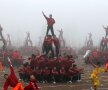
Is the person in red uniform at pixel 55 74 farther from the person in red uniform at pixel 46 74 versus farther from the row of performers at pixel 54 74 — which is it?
the person in red uniform at pixel 46 74

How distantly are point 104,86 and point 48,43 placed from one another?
4855 millimetres

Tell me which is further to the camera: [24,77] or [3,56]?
[3,56]

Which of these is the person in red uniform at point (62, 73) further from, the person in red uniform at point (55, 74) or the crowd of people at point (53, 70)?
the person in red uniform at point (55, 74)

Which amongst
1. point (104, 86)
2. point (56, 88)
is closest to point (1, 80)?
point (56, 88)

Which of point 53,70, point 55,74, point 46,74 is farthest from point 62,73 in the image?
point 46,74

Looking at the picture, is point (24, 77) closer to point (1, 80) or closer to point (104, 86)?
point (1, 80)

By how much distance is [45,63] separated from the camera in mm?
24641

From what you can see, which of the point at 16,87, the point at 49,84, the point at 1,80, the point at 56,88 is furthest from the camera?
the point at 1,80

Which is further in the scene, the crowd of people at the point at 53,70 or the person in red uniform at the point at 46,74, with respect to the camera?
the crowd of people at the point at 53,70

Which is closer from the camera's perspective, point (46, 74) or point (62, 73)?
point (46, 74)

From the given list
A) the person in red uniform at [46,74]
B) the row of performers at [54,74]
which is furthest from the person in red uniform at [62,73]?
the person in red uniform at [46,74]

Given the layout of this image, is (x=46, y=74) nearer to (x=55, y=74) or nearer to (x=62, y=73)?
(x=55, y=74)

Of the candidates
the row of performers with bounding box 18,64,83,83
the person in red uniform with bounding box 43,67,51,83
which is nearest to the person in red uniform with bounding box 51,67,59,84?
the row of performers with bounding box 18,64,83,83

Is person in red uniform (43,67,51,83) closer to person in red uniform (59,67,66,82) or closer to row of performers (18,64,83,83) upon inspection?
row of performers (18,64,83,83)
